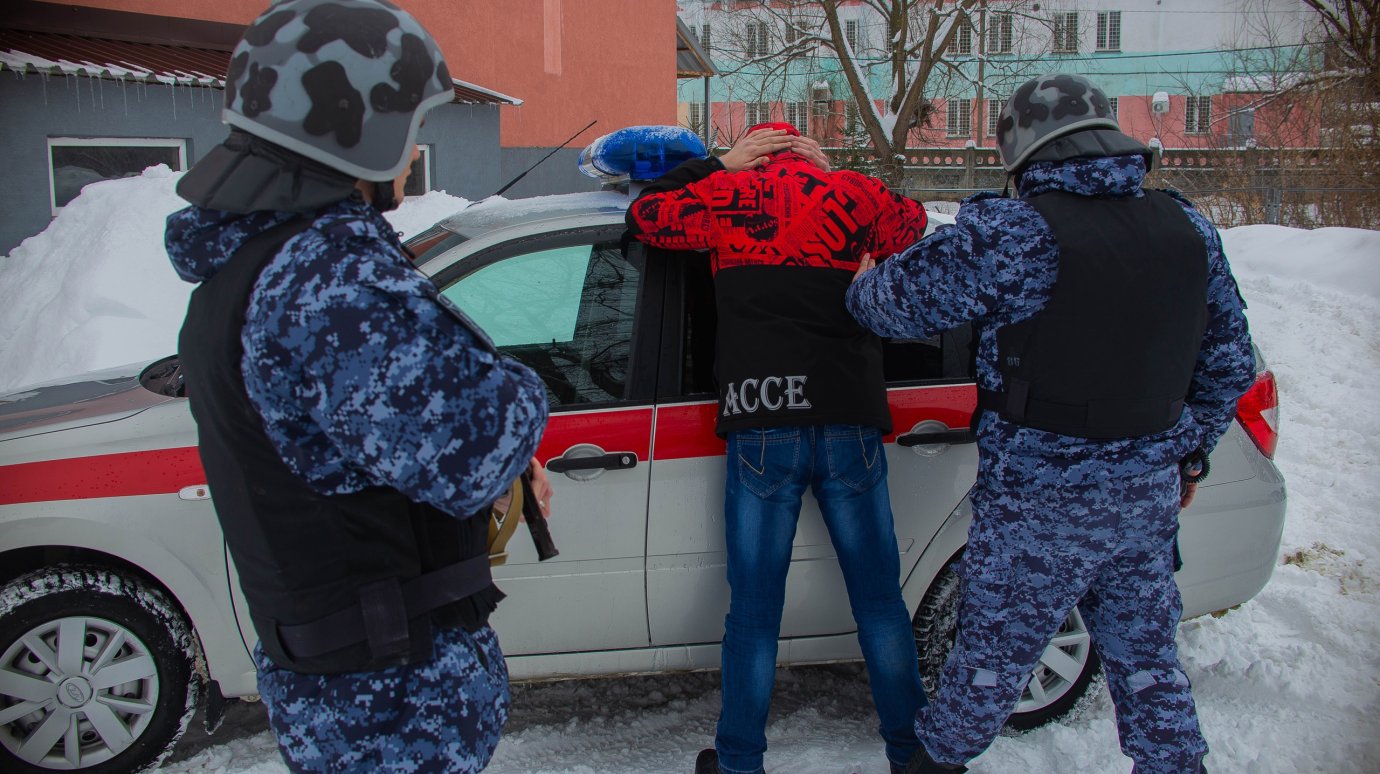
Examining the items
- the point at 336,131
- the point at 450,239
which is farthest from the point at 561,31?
the point at 336,131

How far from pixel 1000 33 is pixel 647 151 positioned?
33019 millimetres

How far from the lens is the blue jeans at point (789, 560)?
2.70m

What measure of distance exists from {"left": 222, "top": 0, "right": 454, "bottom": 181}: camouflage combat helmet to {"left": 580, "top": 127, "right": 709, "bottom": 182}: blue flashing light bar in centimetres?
162

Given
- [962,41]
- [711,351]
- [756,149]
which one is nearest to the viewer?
[756,149]

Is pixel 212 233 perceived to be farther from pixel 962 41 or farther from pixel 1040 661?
pixel 962 41

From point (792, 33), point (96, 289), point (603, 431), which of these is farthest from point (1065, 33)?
point (603, 431)

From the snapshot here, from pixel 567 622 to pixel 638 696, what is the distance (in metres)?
0.77

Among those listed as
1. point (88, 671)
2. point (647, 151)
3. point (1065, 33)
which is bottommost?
point (88, 671)

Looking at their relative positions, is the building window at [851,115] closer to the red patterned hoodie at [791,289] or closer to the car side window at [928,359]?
the car side window at [928,359]

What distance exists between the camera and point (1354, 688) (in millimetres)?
Result: 3584

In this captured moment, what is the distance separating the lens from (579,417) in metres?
2.96

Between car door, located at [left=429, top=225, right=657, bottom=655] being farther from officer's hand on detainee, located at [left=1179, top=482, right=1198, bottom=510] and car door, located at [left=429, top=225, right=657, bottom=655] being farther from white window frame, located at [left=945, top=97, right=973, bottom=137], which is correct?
white window frame, located at [left=945, top=97, right=973, bottom=137]

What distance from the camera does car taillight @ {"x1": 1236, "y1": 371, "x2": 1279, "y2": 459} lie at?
10.8 ft

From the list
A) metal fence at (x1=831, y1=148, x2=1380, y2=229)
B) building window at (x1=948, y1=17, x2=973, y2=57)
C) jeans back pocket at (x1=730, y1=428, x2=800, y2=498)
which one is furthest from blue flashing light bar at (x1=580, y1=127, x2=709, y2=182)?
building window at (x1=948, y1=17, x2=973, y2=57)
